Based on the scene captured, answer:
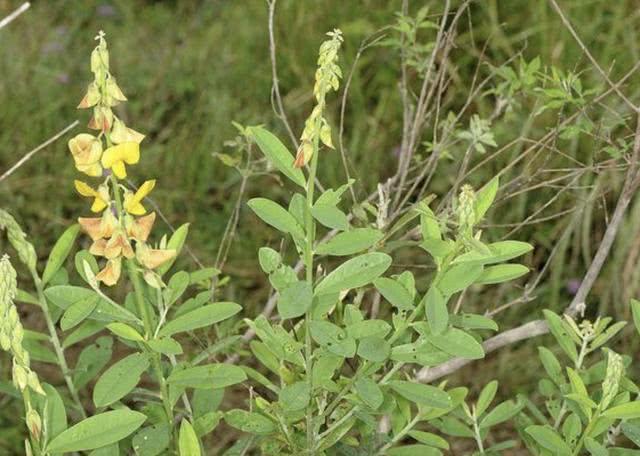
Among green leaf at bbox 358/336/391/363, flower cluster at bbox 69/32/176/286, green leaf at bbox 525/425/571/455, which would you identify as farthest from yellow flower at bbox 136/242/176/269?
green leaf at bbox 525/425/571/455

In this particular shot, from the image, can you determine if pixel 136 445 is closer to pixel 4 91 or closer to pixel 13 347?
pixel 13 347

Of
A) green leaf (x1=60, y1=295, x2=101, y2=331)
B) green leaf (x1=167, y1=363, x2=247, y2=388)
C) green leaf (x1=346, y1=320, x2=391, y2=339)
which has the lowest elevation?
green leaf (x1=167, y1=363, x2=247, y2=388)

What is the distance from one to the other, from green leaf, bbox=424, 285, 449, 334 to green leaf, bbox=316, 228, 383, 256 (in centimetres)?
8

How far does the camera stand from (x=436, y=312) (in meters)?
1.12

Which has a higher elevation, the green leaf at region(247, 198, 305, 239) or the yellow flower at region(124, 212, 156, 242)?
the yellow flower at region(124, 212, 156, 242)

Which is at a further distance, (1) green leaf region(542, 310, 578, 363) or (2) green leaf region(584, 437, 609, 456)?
(1) green leaf region(542, 310, 578, 363)

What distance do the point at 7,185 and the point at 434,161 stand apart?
1521 mm

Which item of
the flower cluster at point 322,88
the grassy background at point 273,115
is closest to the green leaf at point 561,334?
the flower cluster at point 322,88

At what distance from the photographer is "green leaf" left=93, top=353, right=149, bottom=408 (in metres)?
1.16

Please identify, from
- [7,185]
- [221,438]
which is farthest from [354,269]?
[7,185]

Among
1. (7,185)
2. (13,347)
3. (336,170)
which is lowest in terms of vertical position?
(336,170)

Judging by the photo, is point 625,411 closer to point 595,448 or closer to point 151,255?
point 595,448

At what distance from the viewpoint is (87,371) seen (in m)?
1.48

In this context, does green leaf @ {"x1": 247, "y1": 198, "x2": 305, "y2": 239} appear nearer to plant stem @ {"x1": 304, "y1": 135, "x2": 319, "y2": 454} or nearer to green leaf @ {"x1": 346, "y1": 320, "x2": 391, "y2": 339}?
plant stem @ {"x1": 304, "y1": 135, "x2": 319, "y2": 454}
